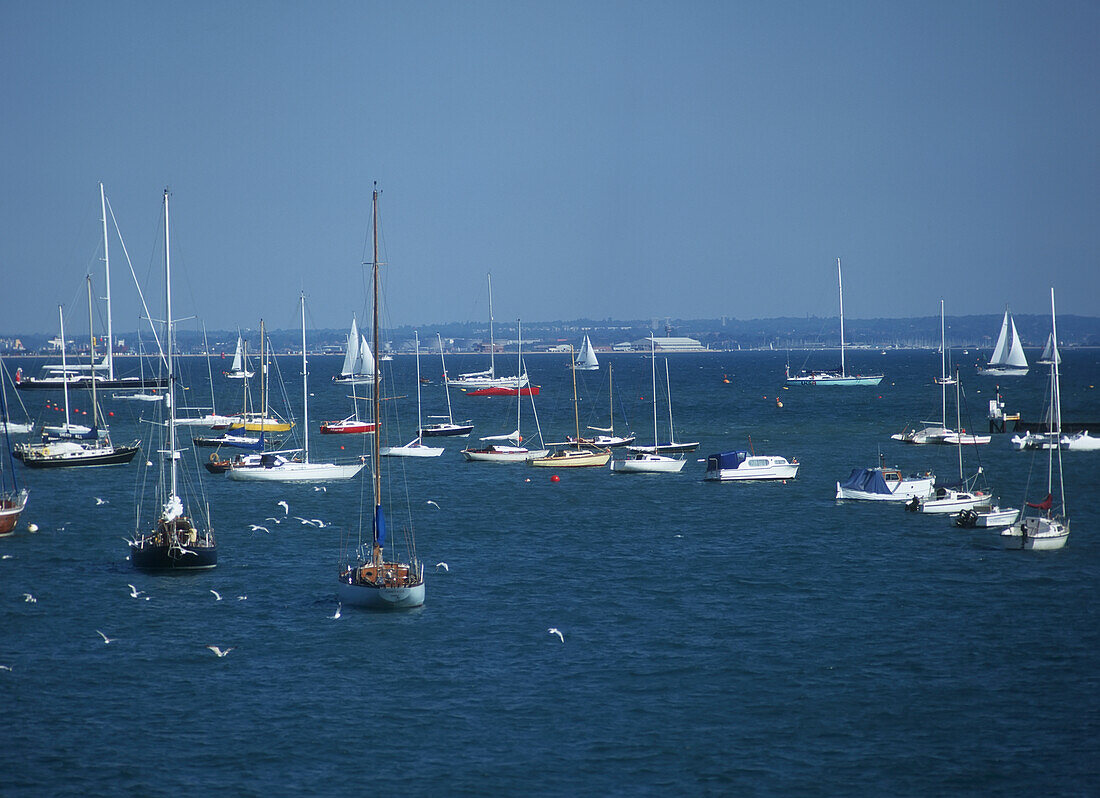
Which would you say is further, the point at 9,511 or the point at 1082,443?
the point at 1082,443

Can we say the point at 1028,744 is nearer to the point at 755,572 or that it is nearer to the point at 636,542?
the point at 755,572

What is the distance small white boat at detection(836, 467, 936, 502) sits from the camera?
6631 centimetres

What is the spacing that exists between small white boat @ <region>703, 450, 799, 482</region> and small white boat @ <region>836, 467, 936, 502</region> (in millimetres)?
7878

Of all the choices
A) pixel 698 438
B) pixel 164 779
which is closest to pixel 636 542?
A: pixel 164 779

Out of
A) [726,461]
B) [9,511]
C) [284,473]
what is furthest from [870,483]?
[9,511]

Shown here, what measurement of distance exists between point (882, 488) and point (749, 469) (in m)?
11.4

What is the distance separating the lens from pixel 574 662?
121 ft

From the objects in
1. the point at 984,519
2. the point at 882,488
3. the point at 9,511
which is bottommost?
the point at 984,519

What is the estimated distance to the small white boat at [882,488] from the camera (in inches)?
2611

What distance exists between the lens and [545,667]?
3634 cm

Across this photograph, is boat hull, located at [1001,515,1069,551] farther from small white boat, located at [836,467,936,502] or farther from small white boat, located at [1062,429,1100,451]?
small white boat, located at [1062,429,1100,451]

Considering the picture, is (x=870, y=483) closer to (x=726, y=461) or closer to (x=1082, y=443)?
(x=726, y=461)

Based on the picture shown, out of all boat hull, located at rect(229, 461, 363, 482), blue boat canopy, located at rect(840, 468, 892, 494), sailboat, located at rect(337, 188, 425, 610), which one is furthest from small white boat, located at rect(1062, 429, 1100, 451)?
sailboat, located at rect(337, 188, 425, 610)

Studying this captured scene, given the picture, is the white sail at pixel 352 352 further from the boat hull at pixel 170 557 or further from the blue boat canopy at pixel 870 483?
the boat hull at pixel 170 557
